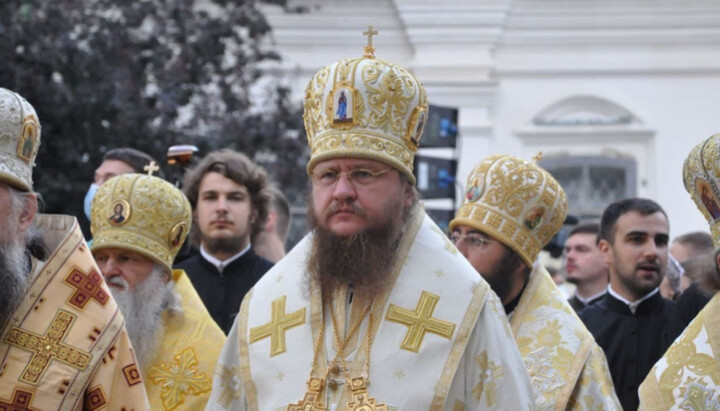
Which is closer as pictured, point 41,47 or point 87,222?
point 87,222

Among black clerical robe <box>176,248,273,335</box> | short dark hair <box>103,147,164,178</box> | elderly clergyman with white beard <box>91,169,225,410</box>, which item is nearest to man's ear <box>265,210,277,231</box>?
black clerical robe <box>176,248,273,335</box>

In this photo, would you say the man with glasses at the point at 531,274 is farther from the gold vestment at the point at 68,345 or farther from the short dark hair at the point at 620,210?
the gold vestment at the point at 68,345

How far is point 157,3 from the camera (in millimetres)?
13875

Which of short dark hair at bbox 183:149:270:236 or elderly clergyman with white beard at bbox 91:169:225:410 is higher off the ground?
short dark hair at bbox 183:149:270:236

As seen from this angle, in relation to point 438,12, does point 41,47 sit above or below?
below

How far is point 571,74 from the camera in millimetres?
16906

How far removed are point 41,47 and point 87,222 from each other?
4.72 meters

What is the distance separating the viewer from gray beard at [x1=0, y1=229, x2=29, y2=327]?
466 centimetres

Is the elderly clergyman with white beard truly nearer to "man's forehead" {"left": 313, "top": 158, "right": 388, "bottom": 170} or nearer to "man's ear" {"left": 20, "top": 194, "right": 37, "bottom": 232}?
"man's ear" {"left": 20, "top": 194, "right": 37, "bottom": 232}

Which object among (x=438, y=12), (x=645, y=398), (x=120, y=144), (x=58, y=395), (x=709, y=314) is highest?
(x=438, y=12)

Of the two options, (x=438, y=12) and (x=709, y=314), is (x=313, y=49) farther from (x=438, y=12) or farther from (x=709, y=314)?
(x=709, y=314)

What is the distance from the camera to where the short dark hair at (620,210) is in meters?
7.09

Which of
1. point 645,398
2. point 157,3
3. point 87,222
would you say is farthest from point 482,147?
point 645,398

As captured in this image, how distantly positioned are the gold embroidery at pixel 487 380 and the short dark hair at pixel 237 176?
286 cm
